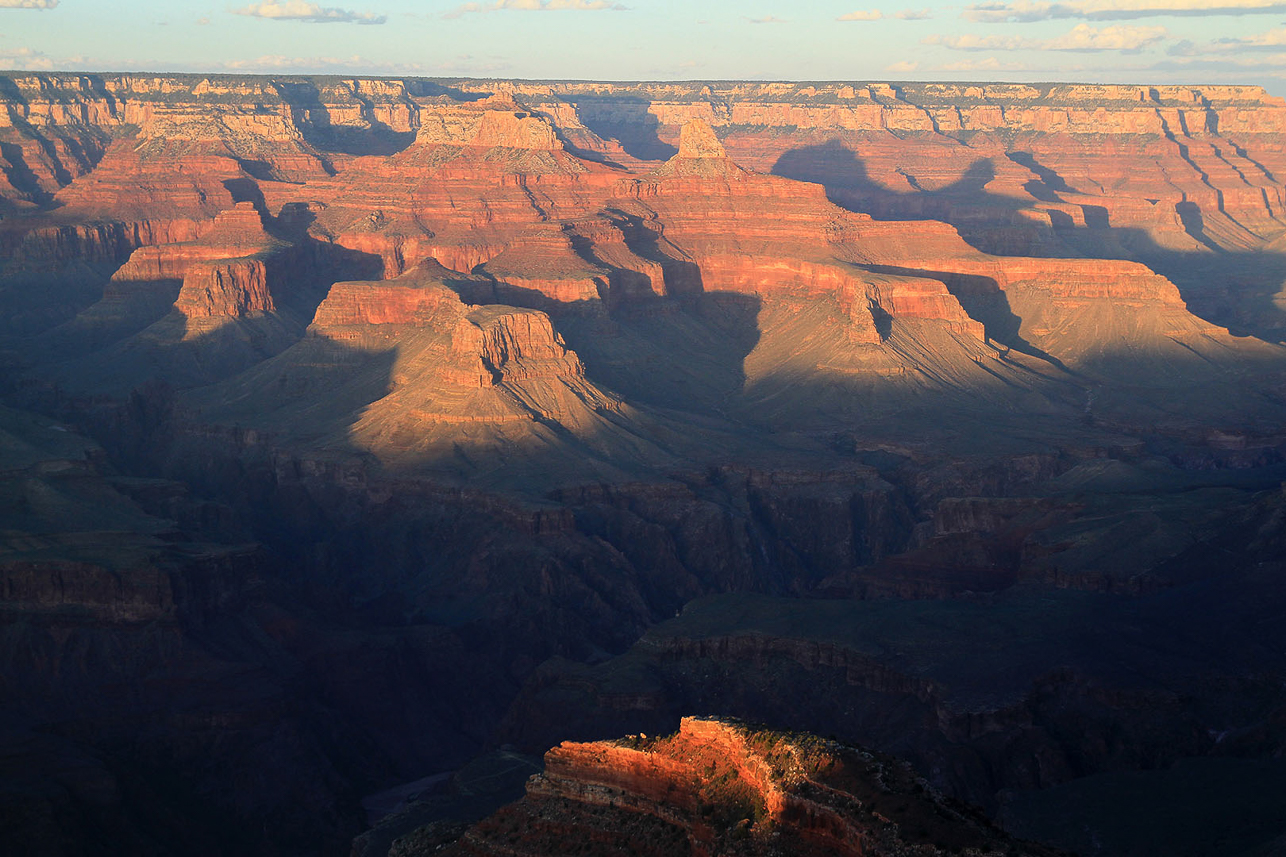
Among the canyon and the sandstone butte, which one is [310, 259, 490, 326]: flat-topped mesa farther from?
the sandstone butte

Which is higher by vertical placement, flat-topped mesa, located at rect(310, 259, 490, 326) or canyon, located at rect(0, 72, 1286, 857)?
flat-topped mesa, located at rect(310, 259, 490, 326)

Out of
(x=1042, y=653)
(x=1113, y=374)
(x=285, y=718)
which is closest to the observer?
(x=1042, y=653)

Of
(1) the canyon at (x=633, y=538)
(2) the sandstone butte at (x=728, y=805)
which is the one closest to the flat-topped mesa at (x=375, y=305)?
(1) the canyon at (x=633, y=538)

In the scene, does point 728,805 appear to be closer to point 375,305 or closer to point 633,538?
point 633,538

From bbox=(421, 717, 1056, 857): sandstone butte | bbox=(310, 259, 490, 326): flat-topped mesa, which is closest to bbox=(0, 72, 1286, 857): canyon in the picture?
bbox=(421, 717, 1056, 857): sandstone butte

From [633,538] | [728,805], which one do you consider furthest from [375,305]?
[728,805]

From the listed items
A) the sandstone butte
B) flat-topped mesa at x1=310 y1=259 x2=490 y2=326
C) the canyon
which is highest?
flat-topped mesa at x1=310 y1=259 x2=490 y2=326

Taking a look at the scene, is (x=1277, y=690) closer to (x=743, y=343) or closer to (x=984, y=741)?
(x=984, y=741)

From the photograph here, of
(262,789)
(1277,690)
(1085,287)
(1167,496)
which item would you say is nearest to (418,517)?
(262,789)
